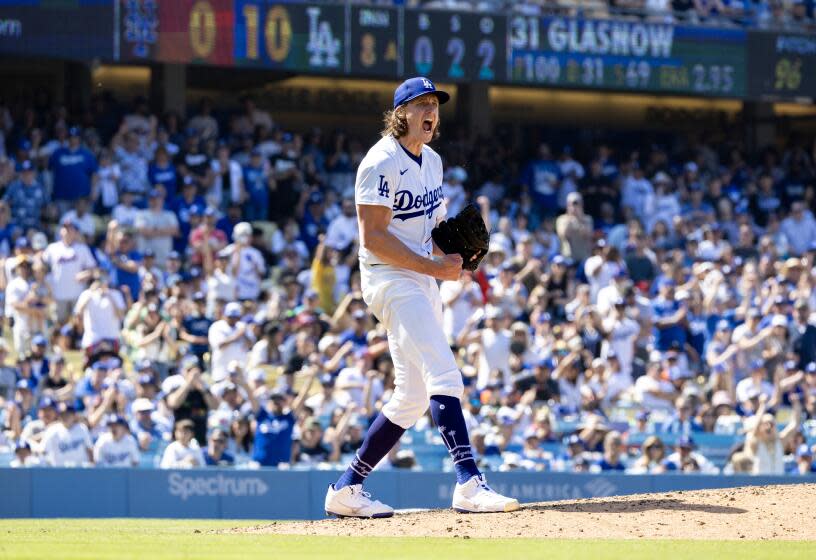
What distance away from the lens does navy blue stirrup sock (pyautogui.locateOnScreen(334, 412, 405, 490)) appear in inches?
261

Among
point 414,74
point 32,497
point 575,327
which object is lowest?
point 32,497

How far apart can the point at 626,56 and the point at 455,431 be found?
15.7 meters

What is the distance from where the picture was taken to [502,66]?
2056 centimetres

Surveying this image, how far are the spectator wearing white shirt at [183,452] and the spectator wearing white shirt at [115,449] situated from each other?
0.33m

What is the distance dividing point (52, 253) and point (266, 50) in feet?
17.2

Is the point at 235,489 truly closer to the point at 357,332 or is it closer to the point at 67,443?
the point at 67,443

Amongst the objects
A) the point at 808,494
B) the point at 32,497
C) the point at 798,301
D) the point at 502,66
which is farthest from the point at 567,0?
the point at 808,494

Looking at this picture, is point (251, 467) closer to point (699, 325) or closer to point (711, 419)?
point (711, 419)

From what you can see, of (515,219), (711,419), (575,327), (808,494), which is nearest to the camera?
(808,494)

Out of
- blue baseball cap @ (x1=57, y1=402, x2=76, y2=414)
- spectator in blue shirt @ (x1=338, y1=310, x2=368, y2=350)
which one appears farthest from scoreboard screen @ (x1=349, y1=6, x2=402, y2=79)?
blue baseball cap @ (x1=57, y1=402, x2=76, y2=414)

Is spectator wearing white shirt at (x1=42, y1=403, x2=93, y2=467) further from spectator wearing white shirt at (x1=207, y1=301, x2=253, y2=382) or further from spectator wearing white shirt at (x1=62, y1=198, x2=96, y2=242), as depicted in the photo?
spectator wearing white shirt at (x1=62, y1=198, x2=96, y2=242)

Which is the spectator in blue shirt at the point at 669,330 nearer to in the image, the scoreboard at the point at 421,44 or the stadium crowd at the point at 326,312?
the stadium crowd at the point at 326,312

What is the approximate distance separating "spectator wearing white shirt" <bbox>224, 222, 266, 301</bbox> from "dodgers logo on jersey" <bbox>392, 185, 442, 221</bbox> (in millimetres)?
9253

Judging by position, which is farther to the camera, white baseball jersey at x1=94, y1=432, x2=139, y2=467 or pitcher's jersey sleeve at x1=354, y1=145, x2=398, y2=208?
white baseball jersey at x1=94, y1=432, x2=139, y2=467
